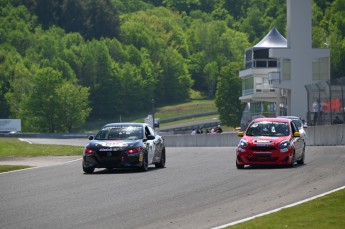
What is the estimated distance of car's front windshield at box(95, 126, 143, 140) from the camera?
107 feet

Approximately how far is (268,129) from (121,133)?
4.03 meters

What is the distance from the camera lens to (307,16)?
9738 cm

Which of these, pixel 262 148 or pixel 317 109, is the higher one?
pixel 317 109

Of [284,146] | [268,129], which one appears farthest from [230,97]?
[284,146]

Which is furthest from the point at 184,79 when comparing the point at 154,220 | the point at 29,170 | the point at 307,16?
the point at 154,220

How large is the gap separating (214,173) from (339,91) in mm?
25974

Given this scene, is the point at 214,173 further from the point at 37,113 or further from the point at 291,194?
the point at 37,113

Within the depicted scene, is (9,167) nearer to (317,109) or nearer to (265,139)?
(265,139)

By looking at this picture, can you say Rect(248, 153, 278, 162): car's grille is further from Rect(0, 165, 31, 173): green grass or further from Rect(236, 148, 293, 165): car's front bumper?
Rect(0, 165, 31, 173): green grass

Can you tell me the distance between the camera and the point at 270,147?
3212 centimetres

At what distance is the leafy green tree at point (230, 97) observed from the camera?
14775 cm

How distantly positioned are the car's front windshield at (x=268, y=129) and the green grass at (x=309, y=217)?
12.4m

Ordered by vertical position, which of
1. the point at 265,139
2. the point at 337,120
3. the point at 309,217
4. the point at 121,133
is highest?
the point at 337,120

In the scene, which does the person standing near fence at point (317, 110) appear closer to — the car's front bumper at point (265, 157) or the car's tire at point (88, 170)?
the car's front bumper at point (265, 157)
